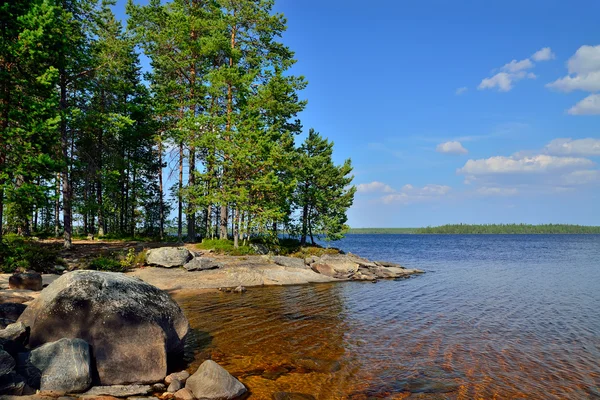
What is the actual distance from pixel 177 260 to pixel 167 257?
A: 2.12 feet

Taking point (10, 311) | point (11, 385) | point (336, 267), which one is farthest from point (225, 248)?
point (11, 385)

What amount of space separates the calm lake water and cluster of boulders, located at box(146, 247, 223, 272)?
476 centimetres

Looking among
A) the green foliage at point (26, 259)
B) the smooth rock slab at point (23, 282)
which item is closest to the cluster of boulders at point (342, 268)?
the green foliage at point (26, 259)

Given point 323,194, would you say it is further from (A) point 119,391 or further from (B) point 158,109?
(A) point 119,391

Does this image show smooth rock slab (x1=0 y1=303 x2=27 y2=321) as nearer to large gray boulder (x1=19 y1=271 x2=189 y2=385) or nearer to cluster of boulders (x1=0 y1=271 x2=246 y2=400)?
cluster of boulders (x1=0 y1=271 x2=246 y2=400)

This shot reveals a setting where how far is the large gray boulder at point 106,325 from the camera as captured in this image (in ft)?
24.0

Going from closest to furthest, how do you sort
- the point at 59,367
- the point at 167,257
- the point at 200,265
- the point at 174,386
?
the point at 59,367 → the point at 174,386 → the point at 200,265 → the point at 167,257

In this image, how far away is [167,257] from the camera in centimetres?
2255

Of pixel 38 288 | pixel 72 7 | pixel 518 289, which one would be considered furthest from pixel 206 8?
pixel 518 289

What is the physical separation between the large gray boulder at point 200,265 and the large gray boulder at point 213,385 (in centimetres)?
1519

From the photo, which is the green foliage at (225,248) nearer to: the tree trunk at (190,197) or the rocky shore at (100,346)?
the tree trunk at (190,197)

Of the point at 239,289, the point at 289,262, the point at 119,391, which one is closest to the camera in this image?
the point at 119,391

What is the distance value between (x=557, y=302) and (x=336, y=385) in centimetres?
1600

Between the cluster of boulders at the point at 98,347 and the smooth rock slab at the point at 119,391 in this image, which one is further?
the smooth rock slab at the point at 119,391
